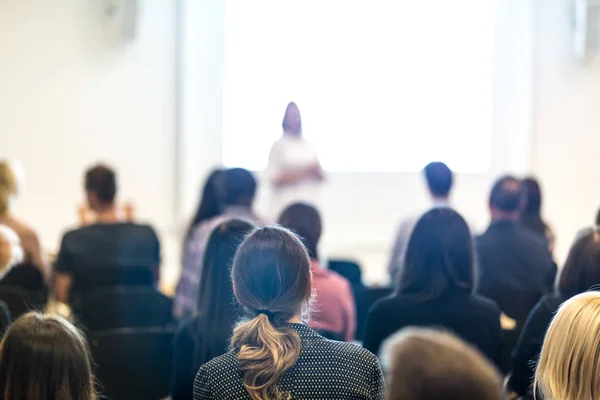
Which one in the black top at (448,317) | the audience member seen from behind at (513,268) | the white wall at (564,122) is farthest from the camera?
the white wall at (564,122)

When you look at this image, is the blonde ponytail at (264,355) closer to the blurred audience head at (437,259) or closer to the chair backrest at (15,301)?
the blurred audience head at (437,259)

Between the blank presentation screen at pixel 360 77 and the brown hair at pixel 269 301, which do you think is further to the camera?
the blank presentation screen at pixel 360 77

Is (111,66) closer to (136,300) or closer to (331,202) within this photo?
(331,202)

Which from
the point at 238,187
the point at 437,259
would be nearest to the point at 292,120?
the point at 238,187

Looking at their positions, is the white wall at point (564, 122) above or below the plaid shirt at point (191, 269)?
above

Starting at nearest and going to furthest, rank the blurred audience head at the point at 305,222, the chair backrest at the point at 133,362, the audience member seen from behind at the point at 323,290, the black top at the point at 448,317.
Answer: the black top at the point at 448,317
the chair backrest at the point at 133,362
the audience member seen from behind at the point at 323,290
the blurred audience head at the point at 305,222

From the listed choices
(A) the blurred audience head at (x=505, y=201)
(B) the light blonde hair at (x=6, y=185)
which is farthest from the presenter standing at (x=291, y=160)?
(B) the light blonde hair at (x=6, y=185)

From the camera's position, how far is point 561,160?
6484mm

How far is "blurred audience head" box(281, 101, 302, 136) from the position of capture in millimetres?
5152

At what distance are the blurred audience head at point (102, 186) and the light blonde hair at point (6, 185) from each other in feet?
1.25

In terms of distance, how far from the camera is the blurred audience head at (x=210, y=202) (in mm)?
3762

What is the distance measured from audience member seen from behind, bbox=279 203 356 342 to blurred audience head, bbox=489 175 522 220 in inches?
42.8

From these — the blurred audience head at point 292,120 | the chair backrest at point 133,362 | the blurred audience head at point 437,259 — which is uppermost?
the blurred audience head at point 292,120

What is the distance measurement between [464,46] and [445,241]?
160 inches
